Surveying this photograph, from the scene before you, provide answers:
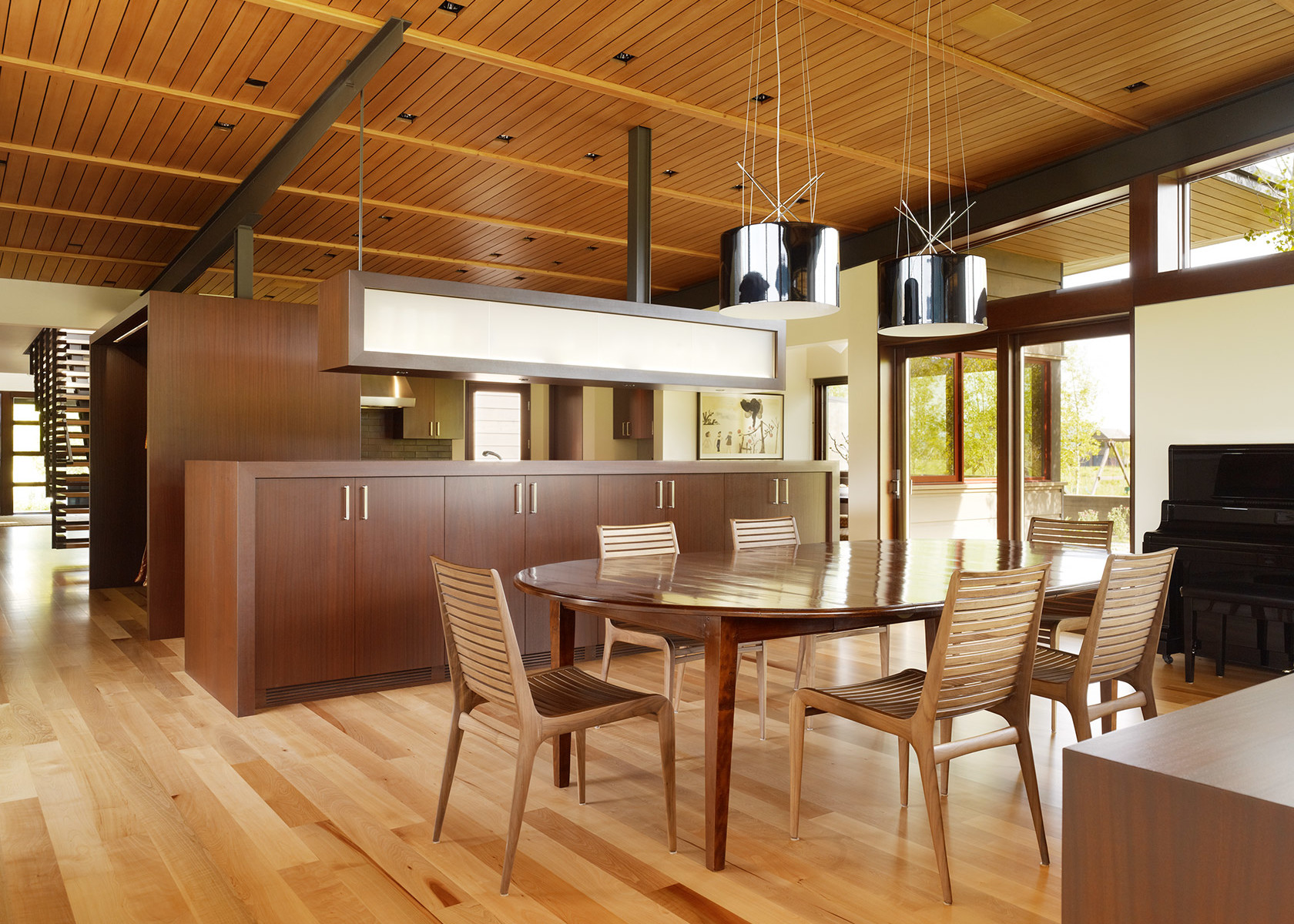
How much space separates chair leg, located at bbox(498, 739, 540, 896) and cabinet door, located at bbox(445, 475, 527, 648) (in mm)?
2267

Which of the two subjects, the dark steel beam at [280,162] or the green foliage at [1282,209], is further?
the green foliage at [1282,209]

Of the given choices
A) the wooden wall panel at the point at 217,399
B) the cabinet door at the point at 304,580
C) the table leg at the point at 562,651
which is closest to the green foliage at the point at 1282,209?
the table leg at the point at 562,651

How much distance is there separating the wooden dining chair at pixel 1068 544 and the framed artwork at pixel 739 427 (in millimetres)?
4999

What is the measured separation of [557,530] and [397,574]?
90cm

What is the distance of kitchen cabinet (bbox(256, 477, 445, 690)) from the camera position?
13.3 feet

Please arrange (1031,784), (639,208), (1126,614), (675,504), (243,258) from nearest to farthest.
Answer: (1031,784), (1126,614), (639,208), (675,504), (243,258)

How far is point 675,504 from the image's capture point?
5.39m

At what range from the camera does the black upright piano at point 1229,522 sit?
440 cm

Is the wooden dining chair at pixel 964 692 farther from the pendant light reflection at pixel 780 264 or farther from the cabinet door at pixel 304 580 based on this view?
the cabinet door at pixel 304 580

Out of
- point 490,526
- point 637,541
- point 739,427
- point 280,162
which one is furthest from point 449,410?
Answer: point 637,541

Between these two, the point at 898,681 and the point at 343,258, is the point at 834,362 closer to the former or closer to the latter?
the point at 343,258

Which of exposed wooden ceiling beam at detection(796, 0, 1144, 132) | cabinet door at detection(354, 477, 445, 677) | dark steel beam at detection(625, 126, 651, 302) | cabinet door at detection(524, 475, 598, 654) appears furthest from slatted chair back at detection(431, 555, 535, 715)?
dark steel beam at detection(625, 126, 651, 302)

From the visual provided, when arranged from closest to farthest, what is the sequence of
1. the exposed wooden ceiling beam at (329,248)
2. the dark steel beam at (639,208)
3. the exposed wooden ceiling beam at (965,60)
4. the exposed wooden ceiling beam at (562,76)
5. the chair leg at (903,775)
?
the chair leg at (903,775) < the exposed wooden ceiling beam at (562,76) < the exposed wooden ceiling beam at (965,60) < the dark steel beam at (639,208) < the exposed wooden ceiling beam at (329,248)

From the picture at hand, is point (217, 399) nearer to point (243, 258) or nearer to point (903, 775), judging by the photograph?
point (243, 258)
